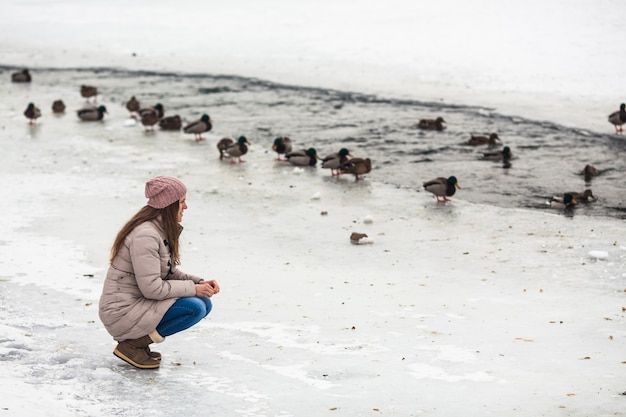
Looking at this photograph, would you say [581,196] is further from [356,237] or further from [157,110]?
[157,110]

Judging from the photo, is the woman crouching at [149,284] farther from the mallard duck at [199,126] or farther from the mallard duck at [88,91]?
the mallard duck at [88,91]

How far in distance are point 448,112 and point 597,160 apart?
Answer: 13.6 ft

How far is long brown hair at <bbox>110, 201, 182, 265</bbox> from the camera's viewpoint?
5.89 m

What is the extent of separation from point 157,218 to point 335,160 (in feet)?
24.5

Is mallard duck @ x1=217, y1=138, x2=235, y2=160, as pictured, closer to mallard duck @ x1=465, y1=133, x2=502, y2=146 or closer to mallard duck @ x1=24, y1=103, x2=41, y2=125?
mallard duck @ x1=465, y1=133, x2=502, y2=146

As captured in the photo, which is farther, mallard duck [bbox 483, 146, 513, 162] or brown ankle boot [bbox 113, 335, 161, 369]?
mallard duck [bbox 483, 146, 513, 162]

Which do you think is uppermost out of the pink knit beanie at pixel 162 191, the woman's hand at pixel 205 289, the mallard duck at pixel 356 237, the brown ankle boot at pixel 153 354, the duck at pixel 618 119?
the duck at pixel 618 119

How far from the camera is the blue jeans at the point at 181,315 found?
6070mm

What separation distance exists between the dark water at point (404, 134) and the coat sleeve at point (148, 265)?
6.78 meters

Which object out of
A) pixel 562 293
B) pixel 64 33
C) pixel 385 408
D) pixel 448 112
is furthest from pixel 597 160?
pixel 64 33

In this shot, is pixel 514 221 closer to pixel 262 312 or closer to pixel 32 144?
pixel 262 312

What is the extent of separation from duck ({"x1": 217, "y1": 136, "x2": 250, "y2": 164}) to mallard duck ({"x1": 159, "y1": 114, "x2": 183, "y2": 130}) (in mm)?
2273

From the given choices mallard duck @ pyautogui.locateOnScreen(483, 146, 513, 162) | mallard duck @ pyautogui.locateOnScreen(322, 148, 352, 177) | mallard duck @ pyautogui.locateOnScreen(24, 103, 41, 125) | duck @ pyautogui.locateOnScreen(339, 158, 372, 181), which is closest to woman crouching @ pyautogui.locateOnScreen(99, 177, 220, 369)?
duck @ pyautogui.locateOnScreen(339, 158, 372, 181)

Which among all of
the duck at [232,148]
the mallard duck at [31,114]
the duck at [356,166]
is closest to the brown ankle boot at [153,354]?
the duck at [356,166]
